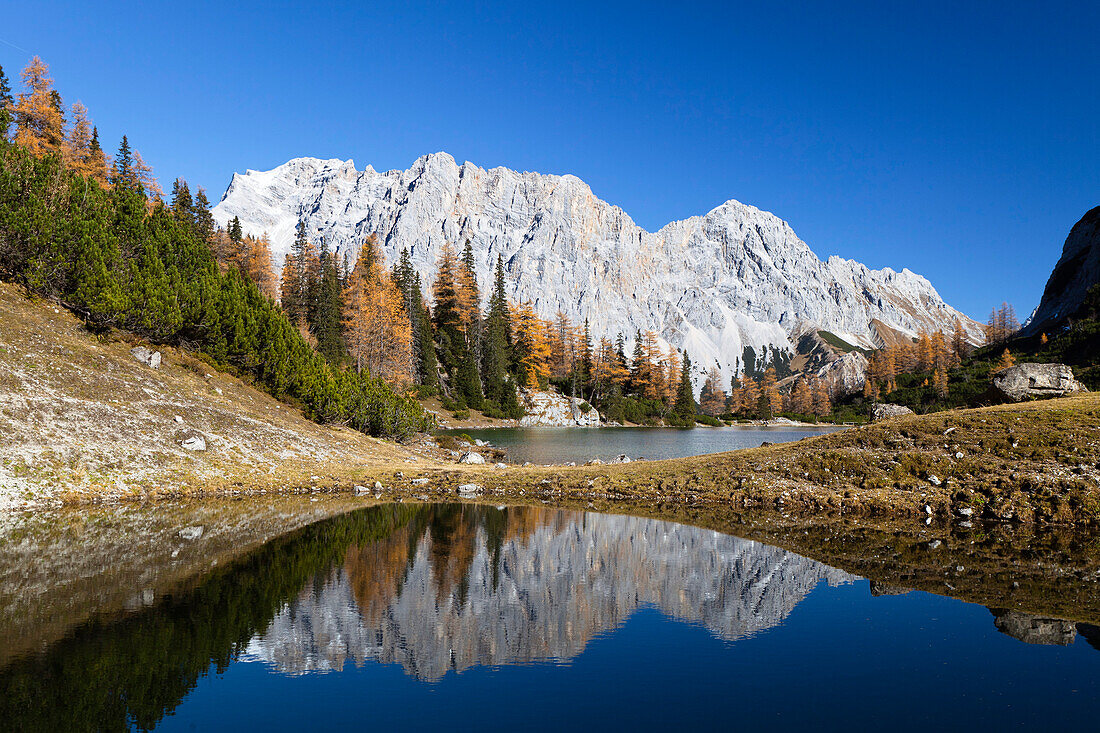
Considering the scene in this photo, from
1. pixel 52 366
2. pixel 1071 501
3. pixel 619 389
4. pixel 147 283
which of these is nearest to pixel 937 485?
pixel 1071 501

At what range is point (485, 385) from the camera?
376ft

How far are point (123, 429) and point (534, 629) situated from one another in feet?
90.7

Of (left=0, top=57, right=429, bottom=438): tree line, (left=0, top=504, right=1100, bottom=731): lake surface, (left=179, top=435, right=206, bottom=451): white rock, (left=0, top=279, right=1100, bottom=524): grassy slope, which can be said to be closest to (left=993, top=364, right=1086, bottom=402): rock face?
(left=0, top=279, right=1100, bottom=524): grassy slope

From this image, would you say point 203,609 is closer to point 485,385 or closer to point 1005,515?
point 1005,515

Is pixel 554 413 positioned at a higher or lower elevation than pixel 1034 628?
higher

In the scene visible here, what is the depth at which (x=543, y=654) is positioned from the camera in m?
12.7

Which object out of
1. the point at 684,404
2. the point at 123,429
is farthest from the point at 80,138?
the point at 684,404

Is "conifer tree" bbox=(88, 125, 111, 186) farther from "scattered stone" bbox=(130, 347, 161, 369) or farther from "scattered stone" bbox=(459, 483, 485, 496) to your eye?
"scattered stone" bbox=(459, 483, 485, 496)

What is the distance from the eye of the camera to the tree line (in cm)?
3722

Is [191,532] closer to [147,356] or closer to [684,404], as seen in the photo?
[147,356]

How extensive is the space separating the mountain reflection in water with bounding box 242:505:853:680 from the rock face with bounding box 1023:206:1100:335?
186 meters

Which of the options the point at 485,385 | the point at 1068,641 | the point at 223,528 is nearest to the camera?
the point at 1068,641

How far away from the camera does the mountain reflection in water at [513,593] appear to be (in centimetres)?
1273

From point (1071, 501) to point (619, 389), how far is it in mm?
120208
